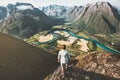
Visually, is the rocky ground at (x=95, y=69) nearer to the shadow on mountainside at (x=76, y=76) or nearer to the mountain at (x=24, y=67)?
the shadow on mountainside at (x=76, y=76)

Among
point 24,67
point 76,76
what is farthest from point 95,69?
point 24,67

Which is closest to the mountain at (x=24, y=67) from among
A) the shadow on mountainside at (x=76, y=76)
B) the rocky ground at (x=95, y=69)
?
the rocky ground at (x=95, y=69)

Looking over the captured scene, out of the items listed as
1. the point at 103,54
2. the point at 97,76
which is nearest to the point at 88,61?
the point at 103,54

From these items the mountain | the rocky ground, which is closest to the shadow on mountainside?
the rocky ground

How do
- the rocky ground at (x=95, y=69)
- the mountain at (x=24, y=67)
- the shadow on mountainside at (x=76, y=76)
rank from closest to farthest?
the shadow on mountainside at (x=76, y=76), the rocky ground at (x=95, y=69), the mountain at (x=24, y=67)

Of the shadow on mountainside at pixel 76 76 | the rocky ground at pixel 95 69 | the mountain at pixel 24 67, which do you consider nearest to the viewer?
the shadow on mountainside at pixel 76 76

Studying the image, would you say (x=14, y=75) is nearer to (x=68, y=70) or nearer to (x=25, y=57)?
(x=25, y=57)

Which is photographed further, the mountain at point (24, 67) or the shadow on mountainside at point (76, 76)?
the mountain at point (24, 67)

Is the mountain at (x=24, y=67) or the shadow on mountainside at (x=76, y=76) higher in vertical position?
the shadow on mountainside at (x=76, y=76)

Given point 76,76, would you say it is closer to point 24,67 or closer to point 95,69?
point 95,69
